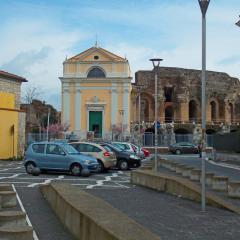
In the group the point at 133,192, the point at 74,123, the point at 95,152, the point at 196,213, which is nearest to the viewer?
the point at 196,213

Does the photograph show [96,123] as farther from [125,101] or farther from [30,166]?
[30,166]

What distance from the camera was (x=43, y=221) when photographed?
11.6 m

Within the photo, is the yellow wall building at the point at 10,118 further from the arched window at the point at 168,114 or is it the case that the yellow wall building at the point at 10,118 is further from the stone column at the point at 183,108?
the arched window at the point at 168,114

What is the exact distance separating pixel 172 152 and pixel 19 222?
62869mm

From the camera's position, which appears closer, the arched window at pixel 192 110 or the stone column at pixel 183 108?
the stone column at pixel 183 108

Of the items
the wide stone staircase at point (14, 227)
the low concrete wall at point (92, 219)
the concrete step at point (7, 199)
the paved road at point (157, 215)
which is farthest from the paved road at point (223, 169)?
the wide stone staircase at point (14, 227)

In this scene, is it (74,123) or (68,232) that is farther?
(74,123)

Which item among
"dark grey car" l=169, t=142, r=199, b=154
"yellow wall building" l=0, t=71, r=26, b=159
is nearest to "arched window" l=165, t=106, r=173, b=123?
"dark grey car" l=169, t=142, r=199, b=154

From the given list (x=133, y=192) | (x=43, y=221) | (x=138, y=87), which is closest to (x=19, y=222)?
(x=43, y=221)

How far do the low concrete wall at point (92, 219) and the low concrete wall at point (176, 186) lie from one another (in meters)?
3.99

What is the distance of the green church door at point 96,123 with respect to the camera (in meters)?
89.7

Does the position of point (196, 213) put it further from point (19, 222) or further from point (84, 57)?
point (84, 57)

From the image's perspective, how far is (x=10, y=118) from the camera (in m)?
43.5

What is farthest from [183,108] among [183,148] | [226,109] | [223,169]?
[223,169]
